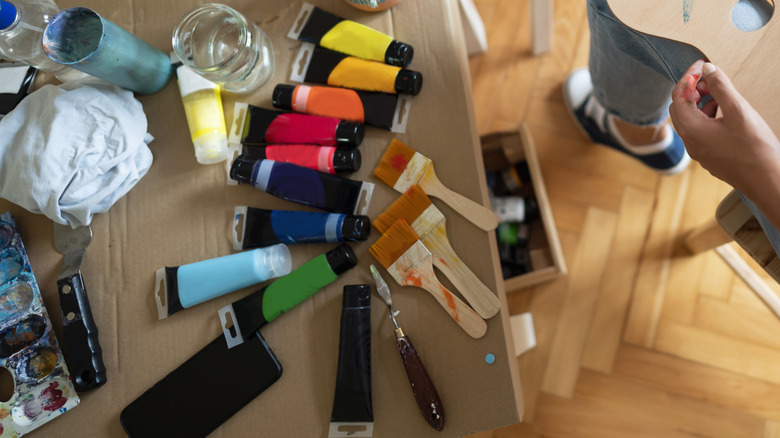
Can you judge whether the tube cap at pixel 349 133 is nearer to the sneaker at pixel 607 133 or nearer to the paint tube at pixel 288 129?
the paint tube at pixel 288 129

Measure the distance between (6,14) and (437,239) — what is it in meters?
0.62

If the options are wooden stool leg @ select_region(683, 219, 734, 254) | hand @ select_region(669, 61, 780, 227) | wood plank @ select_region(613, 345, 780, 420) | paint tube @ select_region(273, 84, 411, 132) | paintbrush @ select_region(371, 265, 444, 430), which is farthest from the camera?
wood plank @ select_region(613, 345, 780, 420)

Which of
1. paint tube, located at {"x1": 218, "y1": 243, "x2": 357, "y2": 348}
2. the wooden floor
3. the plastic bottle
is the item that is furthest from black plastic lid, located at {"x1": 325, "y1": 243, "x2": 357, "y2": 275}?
the wooden floor

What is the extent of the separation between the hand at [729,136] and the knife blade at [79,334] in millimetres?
764

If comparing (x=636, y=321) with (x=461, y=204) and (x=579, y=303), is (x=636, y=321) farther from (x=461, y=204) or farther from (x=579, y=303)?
(x=461, y=204)

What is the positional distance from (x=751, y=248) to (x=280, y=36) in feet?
2.42

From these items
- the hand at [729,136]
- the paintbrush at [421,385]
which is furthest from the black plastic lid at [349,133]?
Answer: the hand at [729,136]

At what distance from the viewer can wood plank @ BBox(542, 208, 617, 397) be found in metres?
1.07

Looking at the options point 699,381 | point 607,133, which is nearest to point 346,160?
point 607,133

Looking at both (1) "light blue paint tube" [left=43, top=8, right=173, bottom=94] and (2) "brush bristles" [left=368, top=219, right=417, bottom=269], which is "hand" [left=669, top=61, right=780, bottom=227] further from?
(1) "light blue paint tube" [left=43, top=8, right=173, bottom=94]

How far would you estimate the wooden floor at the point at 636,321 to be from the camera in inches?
40.3

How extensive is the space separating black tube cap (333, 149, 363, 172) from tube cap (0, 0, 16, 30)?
0.44 metres

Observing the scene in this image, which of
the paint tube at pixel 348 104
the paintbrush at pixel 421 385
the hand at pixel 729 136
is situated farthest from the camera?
the paint tube at pixel 348 104

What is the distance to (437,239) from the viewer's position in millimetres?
633
